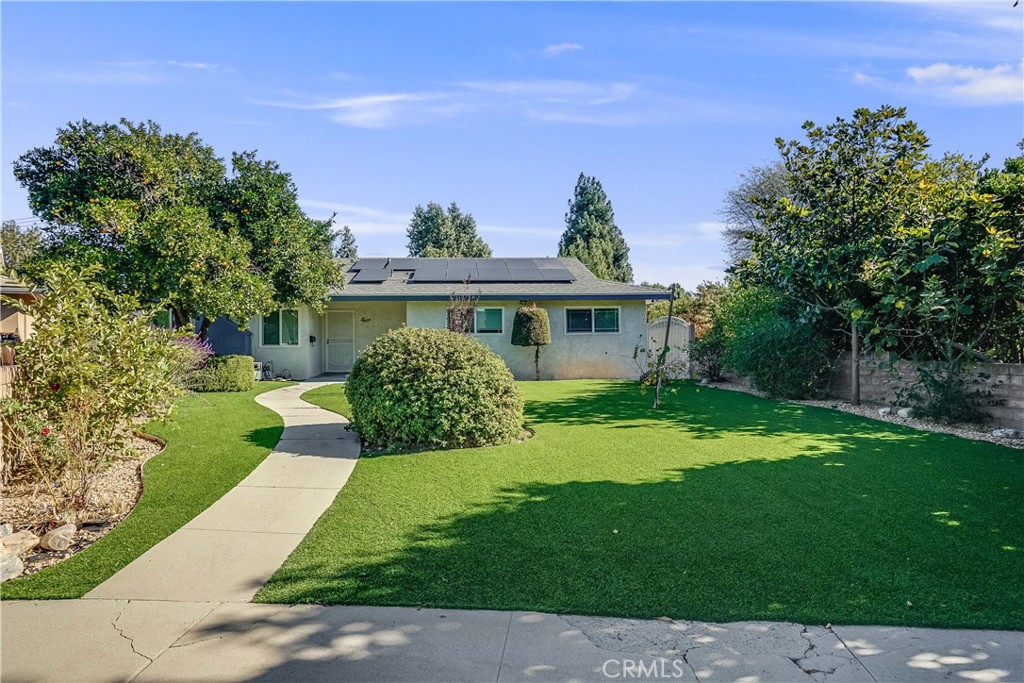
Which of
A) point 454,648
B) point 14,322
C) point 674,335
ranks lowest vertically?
point 454,648

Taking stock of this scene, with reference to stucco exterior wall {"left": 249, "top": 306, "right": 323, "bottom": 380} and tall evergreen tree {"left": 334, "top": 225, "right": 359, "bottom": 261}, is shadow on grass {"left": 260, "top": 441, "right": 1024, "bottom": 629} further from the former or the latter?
tall evergreen tree {"left": 334, "top": 225, "right": 359, "bottom": 261}

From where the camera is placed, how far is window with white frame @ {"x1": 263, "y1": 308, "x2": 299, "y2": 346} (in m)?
Result: 18.1

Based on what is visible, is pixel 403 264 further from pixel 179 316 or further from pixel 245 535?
pixel 245 535

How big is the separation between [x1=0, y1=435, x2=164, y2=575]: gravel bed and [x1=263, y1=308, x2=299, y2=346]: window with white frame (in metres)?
12.0

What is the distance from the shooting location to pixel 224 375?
1434 cm

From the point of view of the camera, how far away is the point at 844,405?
40.4 ft

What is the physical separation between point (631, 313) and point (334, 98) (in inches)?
413

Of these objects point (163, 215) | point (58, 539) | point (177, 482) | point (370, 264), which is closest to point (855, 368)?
point (177, 482)

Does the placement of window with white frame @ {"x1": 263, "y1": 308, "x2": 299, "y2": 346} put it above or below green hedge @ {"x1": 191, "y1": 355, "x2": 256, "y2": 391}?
above

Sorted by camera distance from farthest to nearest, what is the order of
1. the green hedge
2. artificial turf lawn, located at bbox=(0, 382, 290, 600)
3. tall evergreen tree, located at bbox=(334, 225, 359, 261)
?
1. tall evergreen tree, located at bbox=(334, 225, 359, 261)
2. the green hedge
3. artificial turf lawn, located at bbox=(0, 382, 290, 600)

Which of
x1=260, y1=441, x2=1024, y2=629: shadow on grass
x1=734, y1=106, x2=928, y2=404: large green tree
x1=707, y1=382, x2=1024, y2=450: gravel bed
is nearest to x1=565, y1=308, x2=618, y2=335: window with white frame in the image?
x1=707, y1=382, x2=1024, y2=450: gravel bed

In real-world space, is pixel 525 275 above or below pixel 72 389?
above

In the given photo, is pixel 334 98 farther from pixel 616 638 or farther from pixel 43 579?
pixel 616 638

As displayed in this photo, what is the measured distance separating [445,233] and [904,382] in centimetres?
2699
